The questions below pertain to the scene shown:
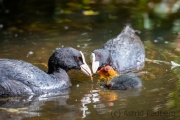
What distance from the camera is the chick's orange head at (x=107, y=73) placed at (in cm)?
920

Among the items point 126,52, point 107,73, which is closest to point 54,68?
point 107,73

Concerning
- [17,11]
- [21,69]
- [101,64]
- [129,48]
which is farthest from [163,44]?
[17,11]

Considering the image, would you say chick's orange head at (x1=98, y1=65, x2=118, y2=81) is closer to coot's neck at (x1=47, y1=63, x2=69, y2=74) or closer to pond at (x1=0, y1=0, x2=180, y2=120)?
pond at (x1=0, y1=0, x2=180, y2=120)

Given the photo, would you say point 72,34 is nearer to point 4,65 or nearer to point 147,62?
point 147,62

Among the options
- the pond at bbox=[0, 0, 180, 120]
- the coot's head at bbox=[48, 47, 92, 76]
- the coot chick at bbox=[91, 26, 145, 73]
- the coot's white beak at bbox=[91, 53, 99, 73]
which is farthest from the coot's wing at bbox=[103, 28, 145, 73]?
the coot's head at bbox=[48, 47, 92, 76]

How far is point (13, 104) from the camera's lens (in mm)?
7961

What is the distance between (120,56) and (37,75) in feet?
7.78

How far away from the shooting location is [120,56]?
10.3 metres

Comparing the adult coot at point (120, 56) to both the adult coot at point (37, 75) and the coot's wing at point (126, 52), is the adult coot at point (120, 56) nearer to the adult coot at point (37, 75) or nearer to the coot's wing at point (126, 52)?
the coot's wing at point (126, 52)

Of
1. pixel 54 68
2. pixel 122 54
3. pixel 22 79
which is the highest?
pixel 122 54

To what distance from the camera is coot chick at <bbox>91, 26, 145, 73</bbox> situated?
973 centimetres

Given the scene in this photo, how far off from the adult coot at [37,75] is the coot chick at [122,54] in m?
0.68

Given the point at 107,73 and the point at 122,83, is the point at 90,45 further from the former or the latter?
the point at 122,83

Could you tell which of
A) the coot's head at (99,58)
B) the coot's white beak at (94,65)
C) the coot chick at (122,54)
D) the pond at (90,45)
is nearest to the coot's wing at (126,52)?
the coot chick at (122,54)
